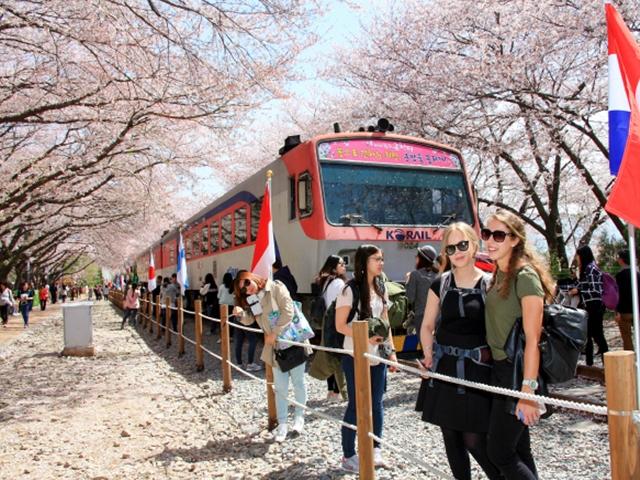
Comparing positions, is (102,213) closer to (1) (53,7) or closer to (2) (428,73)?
(2) (428,73)

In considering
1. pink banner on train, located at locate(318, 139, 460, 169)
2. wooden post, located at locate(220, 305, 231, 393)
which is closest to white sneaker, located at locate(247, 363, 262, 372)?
wooden post, located at locate(220, 305, 231, 393)

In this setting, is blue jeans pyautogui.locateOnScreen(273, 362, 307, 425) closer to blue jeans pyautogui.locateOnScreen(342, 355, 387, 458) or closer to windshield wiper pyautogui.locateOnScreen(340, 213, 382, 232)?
blue jeans pyautogui.locateOnScreen(342, 355, 387, 458)

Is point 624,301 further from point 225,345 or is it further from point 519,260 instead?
point 519,260

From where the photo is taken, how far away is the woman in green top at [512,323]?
2574 mm

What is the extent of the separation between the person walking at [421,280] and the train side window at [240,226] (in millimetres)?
5757

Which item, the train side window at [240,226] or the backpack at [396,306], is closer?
the backpack at [396,306]

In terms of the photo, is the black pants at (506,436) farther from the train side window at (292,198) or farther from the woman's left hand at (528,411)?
the train side window at (292,198)

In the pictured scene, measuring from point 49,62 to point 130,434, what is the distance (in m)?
7.39

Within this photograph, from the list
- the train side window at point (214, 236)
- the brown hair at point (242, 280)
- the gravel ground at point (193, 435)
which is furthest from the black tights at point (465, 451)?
the train side window at point (214, 236)

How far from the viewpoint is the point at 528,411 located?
8.33 ft

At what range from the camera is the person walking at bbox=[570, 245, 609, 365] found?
752cm

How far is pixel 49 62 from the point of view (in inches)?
412

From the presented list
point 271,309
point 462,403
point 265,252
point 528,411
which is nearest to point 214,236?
point 265,252

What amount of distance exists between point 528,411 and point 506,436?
19 cm
